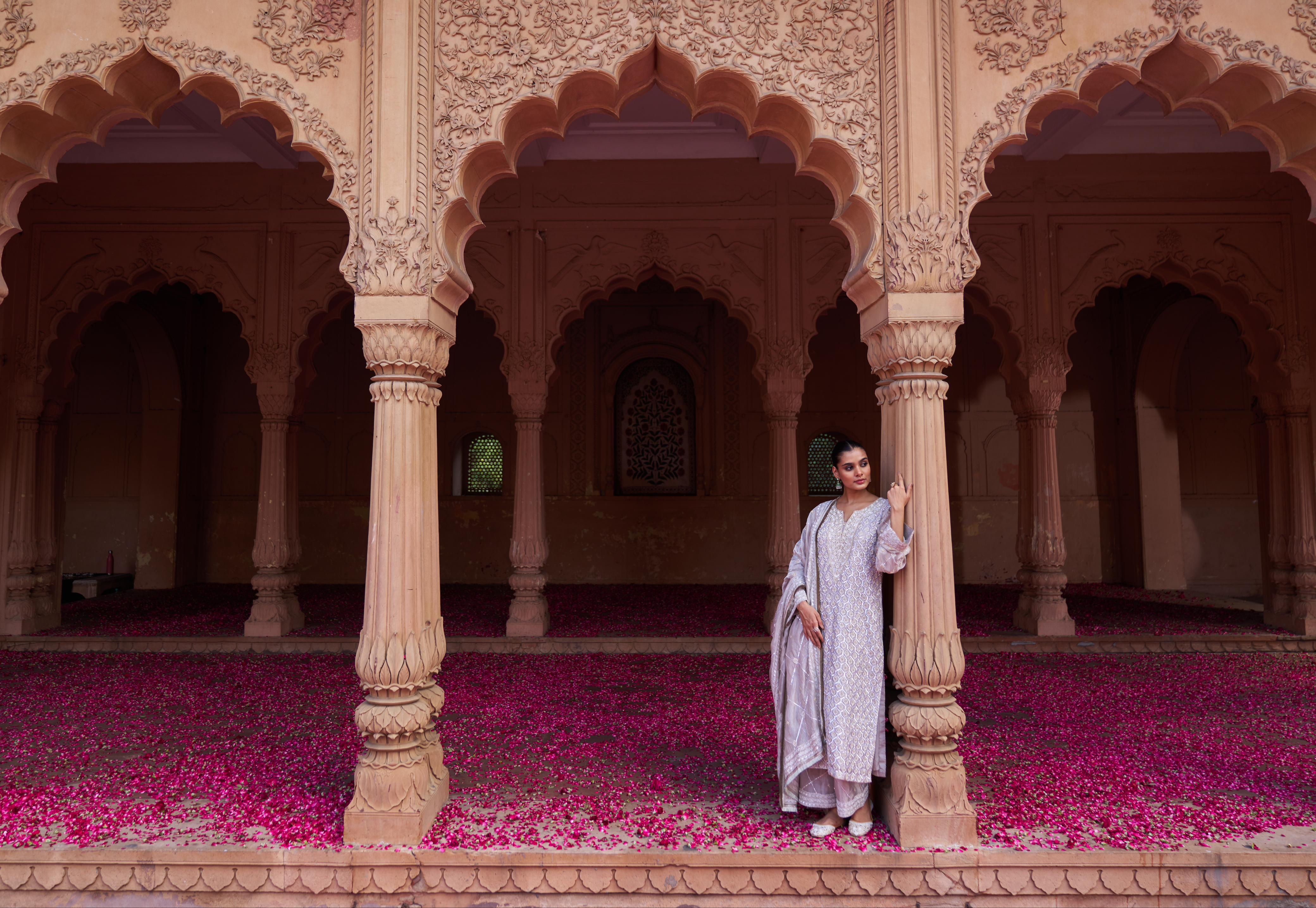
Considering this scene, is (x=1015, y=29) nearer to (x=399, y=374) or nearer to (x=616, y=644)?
(x=399, y=374)

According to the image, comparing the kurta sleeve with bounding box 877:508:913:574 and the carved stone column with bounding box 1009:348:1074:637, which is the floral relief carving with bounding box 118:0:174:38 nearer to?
the kurta sleeve with bounding box 877:508:913:574

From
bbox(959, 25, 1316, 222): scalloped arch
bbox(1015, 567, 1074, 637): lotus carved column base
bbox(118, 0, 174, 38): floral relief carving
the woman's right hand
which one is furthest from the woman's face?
bbox(1015, 567, 1074, 637): lotus carved column base

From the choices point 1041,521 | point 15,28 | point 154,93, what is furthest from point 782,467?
point 15,28

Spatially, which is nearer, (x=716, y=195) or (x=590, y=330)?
(x=716, y=195)

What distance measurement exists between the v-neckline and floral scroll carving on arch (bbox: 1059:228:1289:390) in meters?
5.15

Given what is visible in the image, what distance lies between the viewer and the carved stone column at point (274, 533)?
7.62 meters

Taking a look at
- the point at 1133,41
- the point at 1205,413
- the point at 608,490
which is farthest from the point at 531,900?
the point at 1205,413

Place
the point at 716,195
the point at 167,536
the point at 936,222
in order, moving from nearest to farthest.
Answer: the point at 936,222
the point at 716,195
the point at 167,536

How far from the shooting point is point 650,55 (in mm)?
3736

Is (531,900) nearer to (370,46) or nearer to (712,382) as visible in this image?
(370,46)

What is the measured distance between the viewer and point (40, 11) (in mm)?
3688

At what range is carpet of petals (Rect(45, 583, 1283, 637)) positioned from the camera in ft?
25.5

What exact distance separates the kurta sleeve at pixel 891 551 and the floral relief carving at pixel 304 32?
3.12 metres

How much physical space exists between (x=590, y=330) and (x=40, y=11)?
27.9 ft
